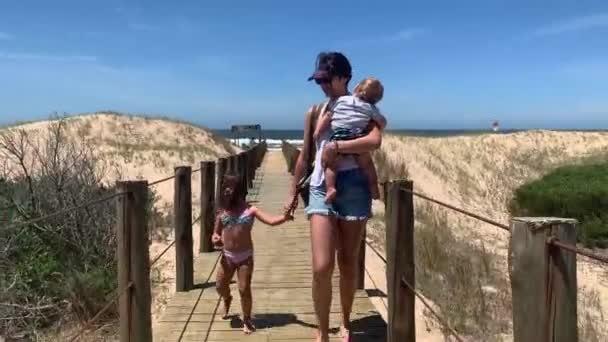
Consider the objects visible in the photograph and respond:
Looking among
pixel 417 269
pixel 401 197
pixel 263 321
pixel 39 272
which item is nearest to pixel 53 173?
pixel 39 272

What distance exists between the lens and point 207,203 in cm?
770

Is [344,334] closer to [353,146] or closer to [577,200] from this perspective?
[353,146]

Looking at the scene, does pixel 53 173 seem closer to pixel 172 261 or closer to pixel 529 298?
pixel 172 261

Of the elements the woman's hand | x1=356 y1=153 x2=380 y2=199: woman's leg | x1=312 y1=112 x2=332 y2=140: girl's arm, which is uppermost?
x1=312 y1=112 x2=332 y2=140: girl's arm

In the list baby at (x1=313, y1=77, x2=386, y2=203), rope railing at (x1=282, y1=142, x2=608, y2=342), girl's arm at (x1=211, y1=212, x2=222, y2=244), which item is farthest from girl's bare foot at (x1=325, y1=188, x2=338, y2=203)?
rope railing at (x1=282, y1=142, x2=608, y2=342)

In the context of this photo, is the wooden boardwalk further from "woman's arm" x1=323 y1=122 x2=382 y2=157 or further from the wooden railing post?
the wooden railing post

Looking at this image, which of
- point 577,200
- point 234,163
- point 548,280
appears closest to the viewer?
point 548,280

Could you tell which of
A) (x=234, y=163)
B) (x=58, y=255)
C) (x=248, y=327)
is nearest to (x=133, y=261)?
(x=248, y=327)

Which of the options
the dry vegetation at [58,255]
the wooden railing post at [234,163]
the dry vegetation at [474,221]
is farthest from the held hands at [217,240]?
the wooden railing post at [234,163]

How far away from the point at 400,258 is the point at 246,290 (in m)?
1.27

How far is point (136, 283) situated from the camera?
403cm

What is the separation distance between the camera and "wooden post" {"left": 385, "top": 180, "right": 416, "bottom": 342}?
4.05 m

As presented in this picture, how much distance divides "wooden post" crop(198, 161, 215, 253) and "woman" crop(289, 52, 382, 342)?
12.5 ft

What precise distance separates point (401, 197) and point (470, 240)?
9100mm
